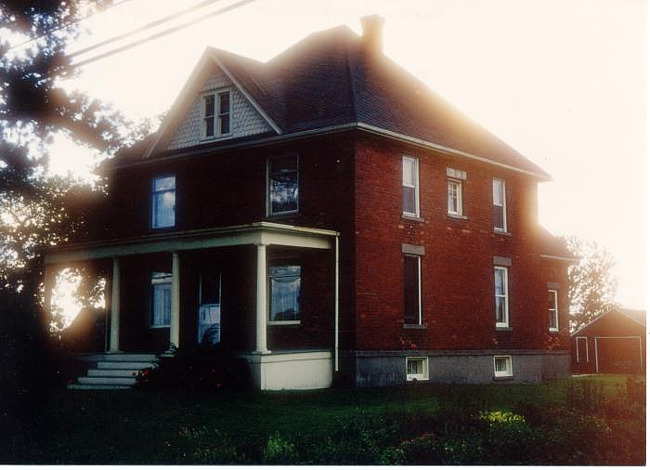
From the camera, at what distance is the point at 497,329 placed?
84.3ft

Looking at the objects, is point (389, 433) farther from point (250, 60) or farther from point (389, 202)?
point (250, 60)

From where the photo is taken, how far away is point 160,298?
2559cm

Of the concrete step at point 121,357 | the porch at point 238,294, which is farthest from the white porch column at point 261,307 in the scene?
the concrete step at point 121,357

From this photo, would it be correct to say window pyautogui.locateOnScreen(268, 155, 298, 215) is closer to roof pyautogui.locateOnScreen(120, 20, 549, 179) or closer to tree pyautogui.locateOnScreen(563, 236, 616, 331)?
roof pyautogui.locateOnScreen(120, 20, 549, 179)

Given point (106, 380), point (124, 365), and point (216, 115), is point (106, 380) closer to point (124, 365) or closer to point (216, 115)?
point (124, 365)

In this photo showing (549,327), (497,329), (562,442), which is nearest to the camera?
(562,442)

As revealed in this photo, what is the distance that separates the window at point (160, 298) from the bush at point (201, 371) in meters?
5.57

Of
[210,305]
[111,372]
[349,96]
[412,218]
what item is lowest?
[111,372]

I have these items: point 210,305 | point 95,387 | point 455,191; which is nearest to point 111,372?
point 95,387

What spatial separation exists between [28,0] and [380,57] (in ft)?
32.8

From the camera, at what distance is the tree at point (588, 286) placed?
35.7 m

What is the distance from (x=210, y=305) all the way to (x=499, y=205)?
8454 millimetres

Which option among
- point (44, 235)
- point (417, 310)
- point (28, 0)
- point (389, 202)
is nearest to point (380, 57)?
point (389, 202)

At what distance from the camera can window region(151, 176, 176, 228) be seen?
25.7 metres
